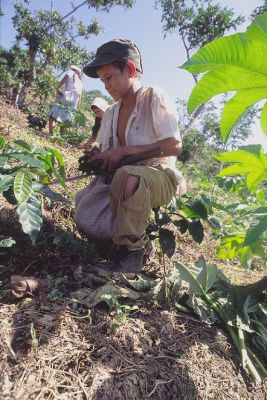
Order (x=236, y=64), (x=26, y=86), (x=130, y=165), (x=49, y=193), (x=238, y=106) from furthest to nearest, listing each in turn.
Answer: (x=26, y=86), (x=130, y=165), (x=49, y=193), (x=238, y=106), (x=236, y=64)

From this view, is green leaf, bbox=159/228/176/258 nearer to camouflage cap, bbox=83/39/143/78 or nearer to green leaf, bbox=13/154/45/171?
green leaf, bbox=13/154/45/171

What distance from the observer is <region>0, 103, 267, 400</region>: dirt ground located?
1023 mm

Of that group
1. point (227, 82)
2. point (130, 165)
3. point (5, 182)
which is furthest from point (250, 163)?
point (5, 182)

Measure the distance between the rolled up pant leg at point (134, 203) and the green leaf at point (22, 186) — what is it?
51cm

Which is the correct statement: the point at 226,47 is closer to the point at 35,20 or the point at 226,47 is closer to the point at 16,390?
the point at 16,390

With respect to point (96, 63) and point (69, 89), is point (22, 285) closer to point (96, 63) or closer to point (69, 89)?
point (96, 63)

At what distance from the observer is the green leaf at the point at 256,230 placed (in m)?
0.88

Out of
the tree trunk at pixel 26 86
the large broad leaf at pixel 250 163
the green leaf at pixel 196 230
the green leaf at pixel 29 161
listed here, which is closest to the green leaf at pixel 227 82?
the large broad leaf at pixel 250 163

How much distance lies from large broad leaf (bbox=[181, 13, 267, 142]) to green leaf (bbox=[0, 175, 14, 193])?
881mm

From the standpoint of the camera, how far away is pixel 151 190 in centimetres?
180

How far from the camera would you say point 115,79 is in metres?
2.05

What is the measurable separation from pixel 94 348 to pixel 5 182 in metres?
0.74

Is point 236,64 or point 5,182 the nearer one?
point 236,64

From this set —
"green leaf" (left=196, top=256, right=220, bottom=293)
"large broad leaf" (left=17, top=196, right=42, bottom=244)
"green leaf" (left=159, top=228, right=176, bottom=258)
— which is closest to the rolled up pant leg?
"green leaf" (left=159, top=228, right=176, bottom=258)
